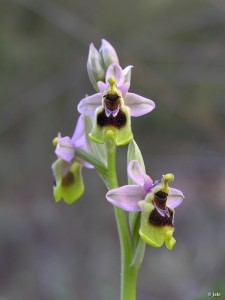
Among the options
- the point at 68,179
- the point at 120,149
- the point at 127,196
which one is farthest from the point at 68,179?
the point at 120,149

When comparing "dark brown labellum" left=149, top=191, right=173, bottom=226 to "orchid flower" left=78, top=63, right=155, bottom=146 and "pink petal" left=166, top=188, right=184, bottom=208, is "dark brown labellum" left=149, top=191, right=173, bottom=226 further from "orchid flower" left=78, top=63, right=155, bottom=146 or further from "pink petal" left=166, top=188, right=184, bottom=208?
"orchid flower" left=78, top=63, right=155, bottom=146

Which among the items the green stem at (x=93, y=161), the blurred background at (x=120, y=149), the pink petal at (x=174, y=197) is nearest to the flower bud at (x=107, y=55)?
the green stem at (x=93, y=161)

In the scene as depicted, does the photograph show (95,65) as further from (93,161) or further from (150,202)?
(150,202)

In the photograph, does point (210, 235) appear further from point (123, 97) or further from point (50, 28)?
point (50, 28)

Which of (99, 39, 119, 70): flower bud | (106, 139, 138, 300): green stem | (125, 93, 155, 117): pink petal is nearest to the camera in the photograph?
(106, 139, 138, 300): green stem

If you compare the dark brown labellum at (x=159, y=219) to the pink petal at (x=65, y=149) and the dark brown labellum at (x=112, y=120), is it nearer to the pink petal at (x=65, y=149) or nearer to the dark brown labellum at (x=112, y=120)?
the dark brown labellum at (x=112, y=120)

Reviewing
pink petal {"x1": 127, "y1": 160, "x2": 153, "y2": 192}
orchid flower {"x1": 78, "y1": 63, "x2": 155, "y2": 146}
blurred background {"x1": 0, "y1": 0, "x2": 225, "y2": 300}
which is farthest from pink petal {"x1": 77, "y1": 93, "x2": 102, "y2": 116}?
blurred background {"x1": 0, "y1": 0, "x2": 225, "y2": 300}
